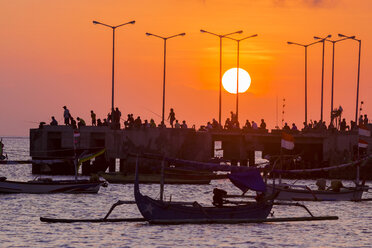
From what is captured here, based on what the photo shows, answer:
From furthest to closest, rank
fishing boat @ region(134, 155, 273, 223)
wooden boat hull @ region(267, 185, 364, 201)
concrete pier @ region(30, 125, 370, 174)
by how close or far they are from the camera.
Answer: concrete pier @ region(30, 125, 370, 174)
wooden boat hull @ region(267, 185, 364, 201)
fishing boat @ region(134, 155, 273, 223)

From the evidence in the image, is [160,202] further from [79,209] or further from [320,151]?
[320,151]

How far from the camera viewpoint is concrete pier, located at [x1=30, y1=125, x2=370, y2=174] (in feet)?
358

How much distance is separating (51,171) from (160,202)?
72.1 m

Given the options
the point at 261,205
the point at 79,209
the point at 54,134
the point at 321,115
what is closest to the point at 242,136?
the point at 321,115

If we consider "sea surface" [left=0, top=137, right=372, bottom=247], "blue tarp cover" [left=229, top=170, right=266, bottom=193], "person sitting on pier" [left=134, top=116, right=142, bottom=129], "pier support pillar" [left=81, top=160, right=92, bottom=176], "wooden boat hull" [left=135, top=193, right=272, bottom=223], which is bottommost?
"sea surface" [left=0, top=137, right=372, bottom=247]

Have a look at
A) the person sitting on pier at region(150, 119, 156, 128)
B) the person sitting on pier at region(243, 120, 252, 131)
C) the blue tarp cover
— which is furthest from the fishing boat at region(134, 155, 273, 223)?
the person sitting on pier at region(243, 120, 252, 131)

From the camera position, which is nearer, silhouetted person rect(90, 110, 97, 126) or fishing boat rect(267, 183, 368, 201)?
fishing boat rect(267, 183, 368, 201)

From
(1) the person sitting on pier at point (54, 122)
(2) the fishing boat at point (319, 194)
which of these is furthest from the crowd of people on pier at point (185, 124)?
(2) the fishing boat at point (319, 194)

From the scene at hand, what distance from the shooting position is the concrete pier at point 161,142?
109125mm

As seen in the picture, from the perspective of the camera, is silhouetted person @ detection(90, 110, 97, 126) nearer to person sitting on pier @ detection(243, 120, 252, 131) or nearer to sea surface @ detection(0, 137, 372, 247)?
person sitting on pier @ detection(243, 120, 252, 131)

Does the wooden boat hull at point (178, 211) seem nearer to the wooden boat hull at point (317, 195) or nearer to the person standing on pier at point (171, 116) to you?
the wooden boat hull at point (317, 195)

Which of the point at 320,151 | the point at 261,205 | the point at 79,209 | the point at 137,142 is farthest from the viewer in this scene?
the point at 320,151

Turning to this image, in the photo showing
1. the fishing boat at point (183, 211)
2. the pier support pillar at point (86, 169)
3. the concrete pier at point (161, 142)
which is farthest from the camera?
the pier support pillar at point (86, 169)

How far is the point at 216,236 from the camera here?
1912 inches
